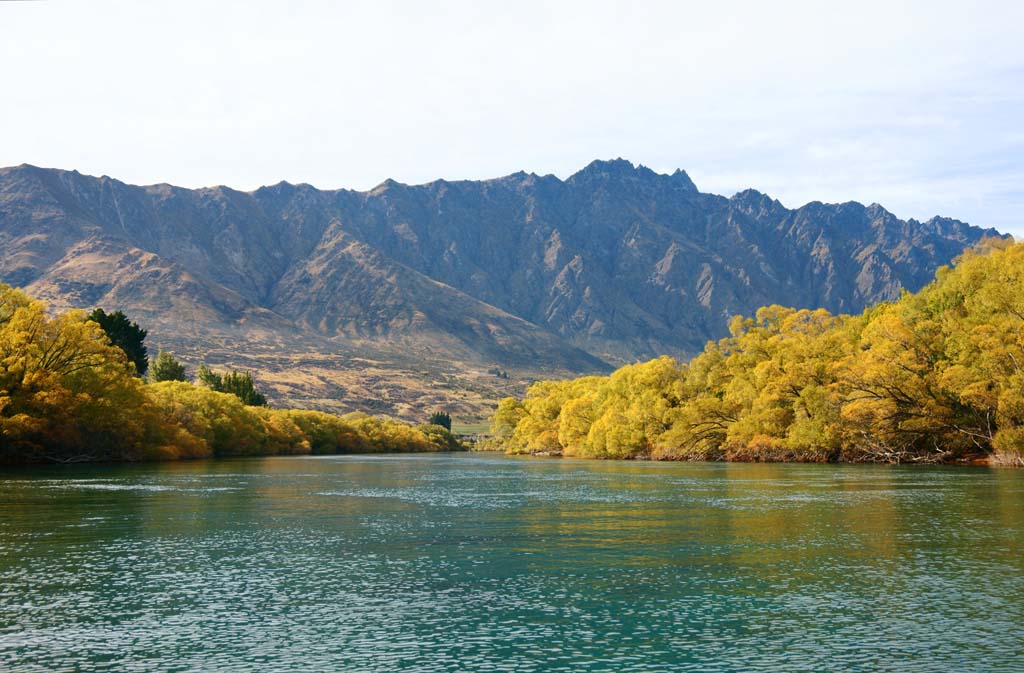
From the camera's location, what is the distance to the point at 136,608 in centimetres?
3294

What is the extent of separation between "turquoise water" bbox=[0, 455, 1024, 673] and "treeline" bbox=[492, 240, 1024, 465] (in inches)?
1726

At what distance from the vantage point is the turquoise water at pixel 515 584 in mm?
26891

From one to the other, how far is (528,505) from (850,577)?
116 feet

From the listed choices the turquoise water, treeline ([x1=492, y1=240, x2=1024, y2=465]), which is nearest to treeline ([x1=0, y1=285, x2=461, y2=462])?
the turquoise water

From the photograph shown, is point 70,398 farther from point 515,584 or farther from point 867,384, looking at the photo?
point 515,584

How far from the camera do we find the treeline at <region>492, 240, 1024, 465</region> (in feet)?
364

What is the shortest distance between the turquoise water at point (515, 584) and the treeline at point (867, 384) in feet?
144

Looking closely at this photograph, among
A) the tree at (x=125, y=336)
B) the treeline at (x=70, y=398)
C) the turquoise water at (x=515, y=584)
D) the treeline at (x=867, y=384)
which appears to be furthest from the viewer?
the tree at (x=125, y=336)

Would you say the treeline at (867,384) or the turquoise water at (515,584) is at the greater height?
the treeline at (867,384)

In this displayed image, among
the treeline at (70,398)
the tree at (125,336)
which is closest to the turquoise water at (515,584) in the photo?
the treeline at (70,398)

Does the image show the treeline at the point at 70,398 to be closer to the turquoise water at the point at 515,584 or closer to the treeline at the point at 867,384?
the turquoise water at the point at 515,584

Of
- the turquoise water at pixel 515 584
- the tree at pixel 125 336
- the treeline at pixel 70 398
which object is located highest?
the tree at pixel 125 336

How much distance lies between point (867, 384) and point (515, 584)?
9431 centimetres

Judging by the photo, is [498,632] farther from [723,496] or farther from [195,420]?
[195,420]
